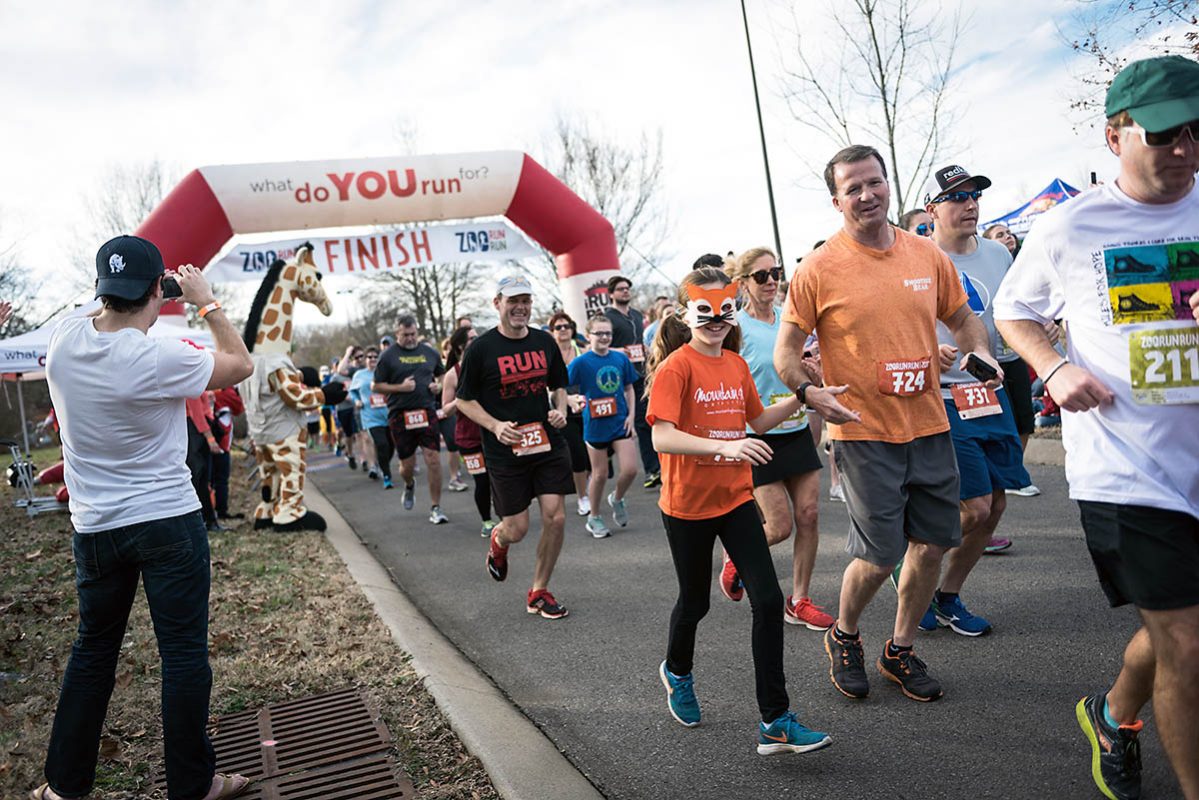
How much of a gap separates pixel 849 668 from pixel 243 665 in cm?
307

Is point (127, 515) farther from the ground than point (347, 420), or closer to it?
farther from the ground

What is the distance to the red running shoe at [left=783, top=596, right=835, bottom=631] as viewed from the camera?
16.1 feet

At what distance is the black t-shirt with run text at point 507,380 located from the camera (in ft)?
20.1

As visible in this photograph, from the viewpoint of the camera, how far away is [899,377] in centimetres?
376

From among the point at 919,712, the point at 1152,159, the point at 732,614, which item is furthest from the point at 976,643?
the point at 1152,159

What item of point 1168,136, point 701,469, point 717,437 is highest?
point 1168,136

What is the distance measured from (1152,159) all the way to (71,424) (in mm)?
3572

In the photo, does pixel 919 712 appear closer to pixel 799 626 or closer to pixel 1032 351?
pixel 799 626

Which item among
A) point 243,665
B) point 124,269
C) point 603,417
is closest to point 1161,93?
point 124,269

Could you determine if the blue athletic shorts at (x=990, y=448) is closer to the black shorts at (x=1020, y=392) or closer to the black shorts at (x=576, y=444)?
the black shorts at (x=1020, y=392)

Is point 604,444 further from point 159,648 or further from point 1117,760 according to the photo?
point 1117,760

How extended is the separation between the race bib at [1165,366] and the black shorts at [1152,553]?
31 cm

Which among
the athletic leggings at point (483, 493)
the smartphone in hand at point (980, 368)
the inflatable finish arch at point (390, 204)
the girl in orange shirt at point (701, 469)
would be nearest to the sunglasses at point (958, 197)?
the smartphone in hand at point (980, 368)

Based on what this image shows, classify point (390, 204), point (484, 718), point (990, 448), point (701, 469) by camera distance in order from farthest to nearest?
point (390, 204), point (990, 448), point (484, 718), point (701, 469)
